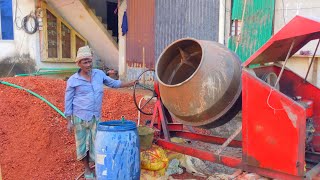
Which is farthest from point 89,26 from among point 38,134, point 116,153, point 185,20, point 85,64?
point 116,153

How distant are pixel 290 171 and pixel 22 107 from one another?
513cm

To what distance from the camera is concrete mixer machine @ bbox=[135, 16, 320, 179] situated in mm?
3105

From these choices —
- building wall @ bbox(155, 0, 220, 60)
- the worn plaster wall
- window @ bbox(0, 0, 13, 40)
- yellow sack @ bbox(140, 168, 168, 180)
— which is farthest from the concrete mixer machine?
window @ bbox(0, 0, 13, 40)

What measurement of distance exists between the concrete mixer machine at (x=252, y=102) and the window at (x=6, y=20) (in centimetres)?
803

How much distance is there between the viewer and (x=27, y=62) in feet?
36.8

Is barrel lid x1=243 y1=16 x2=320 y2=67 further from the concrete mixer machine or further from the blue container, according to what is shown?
the blue container

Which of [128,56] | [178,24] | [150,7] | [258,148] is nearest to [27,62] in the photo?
[128,56]

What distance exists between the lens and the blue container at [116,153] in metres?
3.76

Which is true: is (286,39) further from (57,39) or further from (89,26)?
(57,39)

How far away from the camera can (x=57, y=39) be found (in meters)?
11.7

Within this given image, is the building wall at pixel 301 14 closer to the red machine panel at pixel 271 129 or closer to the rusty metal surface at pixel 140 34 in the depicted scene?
the rusty metal surface at pixel 140 34

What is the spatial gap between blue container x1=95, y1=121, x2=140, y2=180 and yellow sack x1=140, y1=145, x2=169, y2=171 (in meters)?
0.41

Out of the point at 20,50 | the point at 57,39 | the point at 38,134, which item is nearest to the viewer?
the point at 38,134

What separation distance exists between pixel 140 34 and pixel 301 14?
4.42 metres
